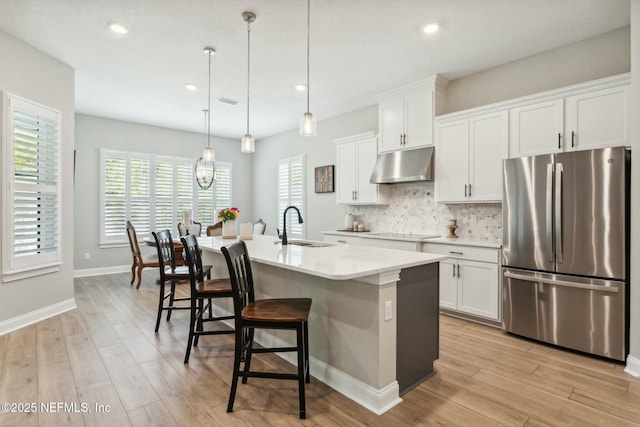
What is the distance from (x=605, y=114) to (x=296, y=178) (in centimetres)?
506

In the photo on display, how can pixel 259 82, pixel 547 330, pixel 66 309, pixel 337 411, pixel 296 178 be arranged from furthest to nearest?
pixel 296 178, pixel 259 82, pixel 66 309, pixel 547 330, pixel 337 411

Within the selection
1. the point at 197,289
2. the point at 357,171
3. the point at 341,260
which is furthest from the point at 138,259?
the point at 341,260

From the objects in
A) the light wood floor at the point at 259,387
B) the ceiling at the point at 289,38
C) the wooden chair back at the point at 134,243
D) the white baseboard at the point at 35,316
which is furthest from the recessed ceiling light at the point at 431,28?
the white baseboard at the point at 35,316

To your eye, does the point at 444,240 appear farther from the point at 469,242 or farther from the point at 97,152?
the point at 97,152

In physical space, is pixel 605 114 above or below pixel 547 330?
above

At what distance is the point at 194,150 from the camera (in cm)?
739

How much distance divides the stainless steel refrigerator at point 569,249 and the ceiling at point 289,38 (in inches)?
51.4

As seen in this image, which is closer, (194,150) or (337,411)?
(337,411)

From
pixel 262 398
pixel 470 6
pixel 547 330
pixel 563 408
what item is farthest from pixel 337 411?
pixel 470 6

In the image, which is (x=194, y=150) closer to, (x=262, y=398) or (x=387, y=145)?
(x=387, y=145)

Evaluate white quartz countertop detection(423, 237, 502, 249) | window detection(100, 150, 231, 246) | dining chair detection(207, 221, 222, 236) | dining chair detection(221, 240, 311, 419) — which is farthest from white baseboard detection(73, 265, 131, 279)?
white quartz countertop detection(423, 237, 502, 249)

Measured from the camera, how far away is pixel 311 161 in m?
6.62

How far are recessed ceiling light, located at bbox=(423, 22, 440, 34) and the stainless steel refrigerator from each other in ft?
4.82

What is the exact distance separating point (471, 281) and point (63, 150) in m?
5.07
